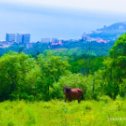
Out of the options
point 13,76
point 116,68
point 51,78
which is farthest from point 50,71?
point 116,68

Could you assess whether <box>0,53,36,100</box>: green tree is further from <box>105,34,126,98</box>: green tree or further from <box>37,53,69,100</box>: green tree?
<box>105,34,126,98</box>: green tree

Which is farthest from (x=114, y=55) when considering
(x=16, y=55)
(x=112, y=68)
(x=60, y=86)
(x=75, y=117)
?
(x=75, y=117)

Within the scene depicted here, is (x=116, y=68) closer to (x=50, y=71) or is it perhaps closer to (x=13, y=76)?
(x=13, y=76)

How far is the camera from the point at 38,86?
151 feet

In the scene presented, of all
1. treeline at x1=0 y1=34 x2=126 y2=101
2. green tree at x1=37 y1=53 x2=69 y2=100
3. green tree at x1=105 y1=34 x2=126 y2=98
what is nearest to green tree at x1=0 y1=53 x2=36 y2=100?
treeline at x1=0 y1=34 x2=126 y2=101

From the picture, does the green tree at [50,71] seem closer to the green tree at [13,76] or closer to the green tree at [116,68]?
the green tree at [13,76]

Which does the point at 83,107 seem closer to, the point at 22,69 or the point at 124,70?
the point at 124,70

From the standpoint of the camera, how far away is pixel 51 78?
4919cm

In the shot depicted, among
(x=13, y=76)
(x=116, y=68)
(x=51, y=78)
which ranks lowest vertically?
(x=51, y=78)

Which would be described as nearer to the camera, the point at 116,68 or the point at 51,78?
the point at 116,68

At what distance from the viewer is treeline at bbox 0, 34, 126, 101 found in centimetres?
3614

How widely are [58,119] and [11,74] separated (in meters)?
32.3

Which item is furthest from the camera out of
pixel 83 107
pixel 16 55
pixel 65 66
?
pixel 65 66

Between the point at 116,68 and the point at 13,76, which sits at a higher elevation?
the point at 116,68
